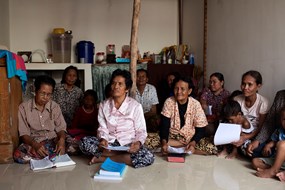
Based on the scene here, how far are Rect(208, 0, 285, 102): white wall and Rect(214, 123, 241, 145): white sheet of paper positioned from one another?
0.78m

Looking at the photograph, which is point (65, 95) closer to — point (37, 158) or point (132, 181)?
point (37, 158)

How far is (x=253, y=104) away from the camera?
2.88 m

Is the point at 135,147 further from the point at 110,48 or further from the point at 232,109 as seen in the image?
the point at 110,48

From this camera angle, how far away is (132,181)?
7.34 ft

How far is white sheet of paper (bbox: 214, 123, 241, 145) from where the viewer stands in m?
2.68

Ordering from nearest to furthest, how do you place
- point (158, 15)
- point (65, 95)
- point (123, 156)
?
point (123, 156) < point (65, 95) < point (158, 15)

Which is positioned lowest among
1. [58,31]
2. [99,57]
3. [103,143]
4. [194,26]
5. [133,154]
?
[133,154]

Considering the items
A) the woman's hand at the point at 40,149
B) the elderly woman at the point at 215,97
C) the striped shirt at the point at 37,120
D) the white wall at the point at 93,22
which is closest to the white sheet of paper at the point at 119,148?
the woman's hand at the point at 40,149

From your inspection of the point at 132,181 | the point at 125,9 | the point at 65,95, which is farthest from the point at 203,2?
the point at 132,181

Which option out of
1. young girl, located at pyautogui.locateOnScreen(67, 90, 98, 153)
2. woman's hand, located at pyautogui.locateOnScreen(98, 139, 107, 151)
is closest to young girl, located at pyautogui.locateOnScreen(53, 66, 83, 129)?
young girl, located at pyautogui.locateOnScreen(67, 90, 98, 153)

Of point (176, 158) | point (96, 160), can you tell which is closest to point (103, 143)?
point (96, 160)

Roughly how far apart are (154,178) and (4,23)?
3.56 metres

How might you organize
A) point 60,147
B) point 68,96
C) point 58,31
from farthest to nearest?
1. point 58,31
2. point 68,96
3. point 60,147

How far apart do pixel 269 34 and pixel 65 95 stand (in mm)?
2500
